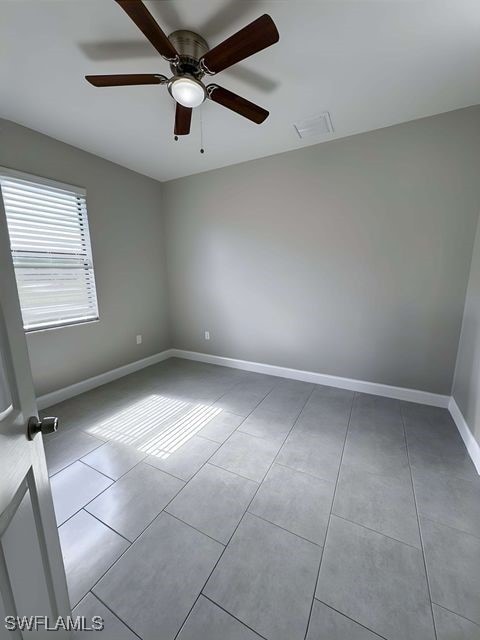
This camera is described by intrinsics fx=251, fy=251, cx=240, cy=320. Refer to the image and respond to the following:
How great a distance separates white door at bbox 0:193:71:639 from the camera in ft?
1.91

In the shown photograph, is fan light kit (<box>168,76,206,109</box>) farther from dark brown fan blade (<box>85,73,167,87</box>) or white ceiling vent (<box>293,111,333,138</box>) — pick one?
white ceiling vent (<box>293,111,333,138</box>)

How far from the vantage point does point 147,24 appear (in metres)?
1.14

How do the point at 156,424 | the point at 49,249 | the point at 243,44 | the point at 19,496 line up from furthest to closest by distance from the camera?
the point at 49,249, the point at 156,424, the point at 243,44, the point at 19,496

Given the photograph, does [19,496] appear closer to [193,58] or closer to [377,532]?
[377,532]

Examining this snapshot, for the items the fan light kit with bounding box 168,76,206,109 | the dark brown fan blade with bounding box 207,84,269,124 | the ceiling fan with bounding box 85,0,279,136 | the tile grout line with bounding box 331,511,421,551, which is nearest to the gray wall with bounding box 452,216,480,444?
the tile grout line with bounding box 331,511,421,551

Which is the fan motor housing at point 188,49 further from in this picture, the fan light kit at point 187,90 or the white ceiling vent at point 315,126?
the white ceiling vent at point 315,126

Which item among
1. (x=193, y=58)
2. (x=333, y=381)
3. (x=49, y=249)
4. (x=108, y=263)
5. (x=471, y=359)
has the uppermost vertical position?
(x=193, y=58)

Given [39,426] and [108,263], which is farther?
[108,263]

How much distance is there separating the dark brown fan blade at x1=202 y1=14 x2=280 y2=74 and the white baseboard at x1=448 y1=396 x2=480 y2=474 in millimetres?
2708

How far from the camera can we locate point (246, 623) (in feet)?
3.15

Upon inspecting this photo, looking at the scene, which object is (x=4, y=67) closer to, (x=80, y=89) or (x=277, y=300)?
(x=80, y=89)

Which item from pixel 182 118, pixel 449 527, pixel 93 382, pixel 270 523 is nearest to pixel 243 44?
pixel 182 118

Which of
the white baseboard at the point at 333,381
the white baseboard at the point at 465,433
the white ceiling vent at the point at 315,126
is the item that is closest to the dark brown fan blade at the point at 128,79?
the white ceiling vent at the point at 315,126

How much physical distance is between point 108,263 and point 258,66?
238 centimetres
